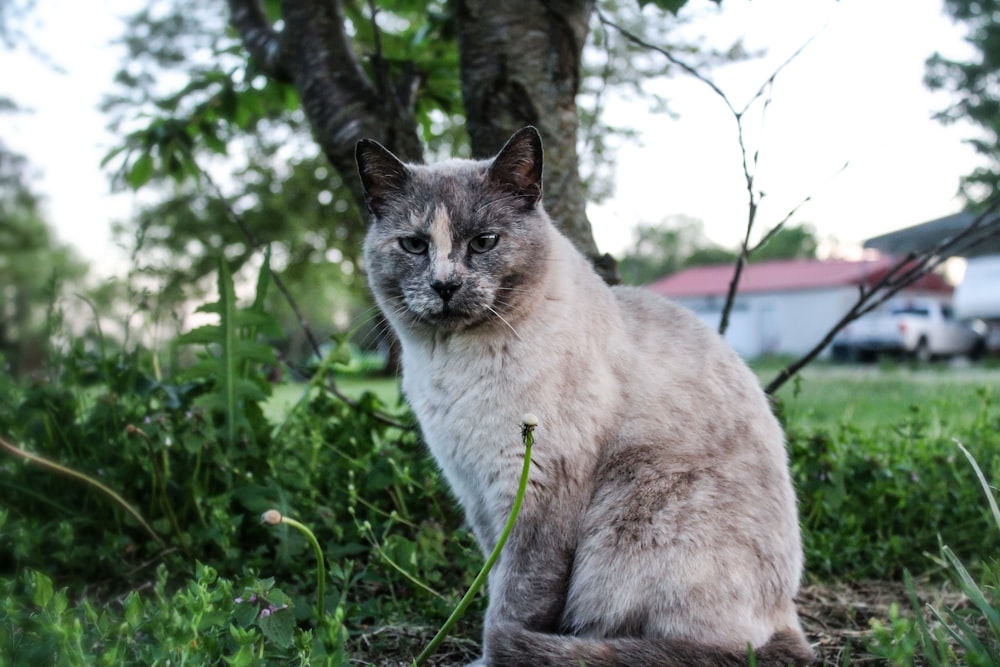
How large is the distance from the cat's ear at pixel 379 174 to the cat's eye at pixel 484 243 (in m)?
0.29

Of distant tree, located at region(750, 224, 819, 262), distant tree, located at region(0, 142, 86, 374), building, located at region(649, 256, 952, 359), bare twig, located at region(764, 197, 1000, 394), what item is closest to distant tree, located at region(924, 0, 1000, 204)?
building, located at region(649, 256, 952, 359)

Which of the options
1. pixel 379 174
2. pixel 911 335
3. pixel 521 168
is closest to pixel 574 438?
pixel 521 168

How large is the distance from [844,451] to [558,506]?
1.50 metres

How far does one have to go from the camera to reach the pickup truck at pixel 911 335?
17.0 m

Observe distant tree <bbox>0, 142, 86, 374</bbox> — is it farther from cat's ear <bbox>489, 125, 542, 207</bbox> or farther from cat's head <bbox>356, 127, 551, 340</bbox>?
cat's ear <bbox>489, 125, 542, 207</bbox>

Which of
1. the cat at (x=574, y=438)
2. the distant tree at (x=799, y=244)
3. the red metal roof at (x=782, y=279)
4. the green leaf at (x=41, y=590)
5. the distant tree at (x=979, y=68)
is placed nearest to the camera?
the green leaf at (x=41, y=590)

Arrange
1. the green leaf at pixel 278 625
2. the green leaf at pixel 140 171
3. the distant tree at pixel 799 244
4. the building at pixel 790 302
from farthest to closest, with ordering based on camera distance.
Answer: the distant tree at pixel 799 244
the building at pixel 790 302
the green leaf at pixel 140 171
the green leaf at pixel 278 625

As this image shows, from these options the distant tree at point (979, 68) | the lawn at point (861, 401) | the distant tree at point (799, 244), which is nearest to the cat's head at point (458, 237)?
the lawn at point (861, 401)

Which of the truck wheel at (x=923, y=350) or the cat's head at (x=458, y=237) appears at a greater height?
the cat's head at (x=458, y=237)

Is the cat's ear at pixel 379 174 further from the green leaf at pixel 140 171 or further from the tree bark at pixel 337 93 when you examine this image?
the green leaf at pixel 140 171

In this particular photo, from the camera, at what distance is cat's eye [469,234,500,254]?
6.36 feet

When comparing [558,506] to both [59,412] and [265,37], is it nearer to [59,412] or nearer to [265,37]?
[59,412]

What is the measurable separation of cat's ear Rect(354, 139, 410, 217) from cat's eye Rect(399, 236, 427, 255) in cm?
16

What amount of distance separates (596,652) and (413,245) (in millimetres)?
1095
